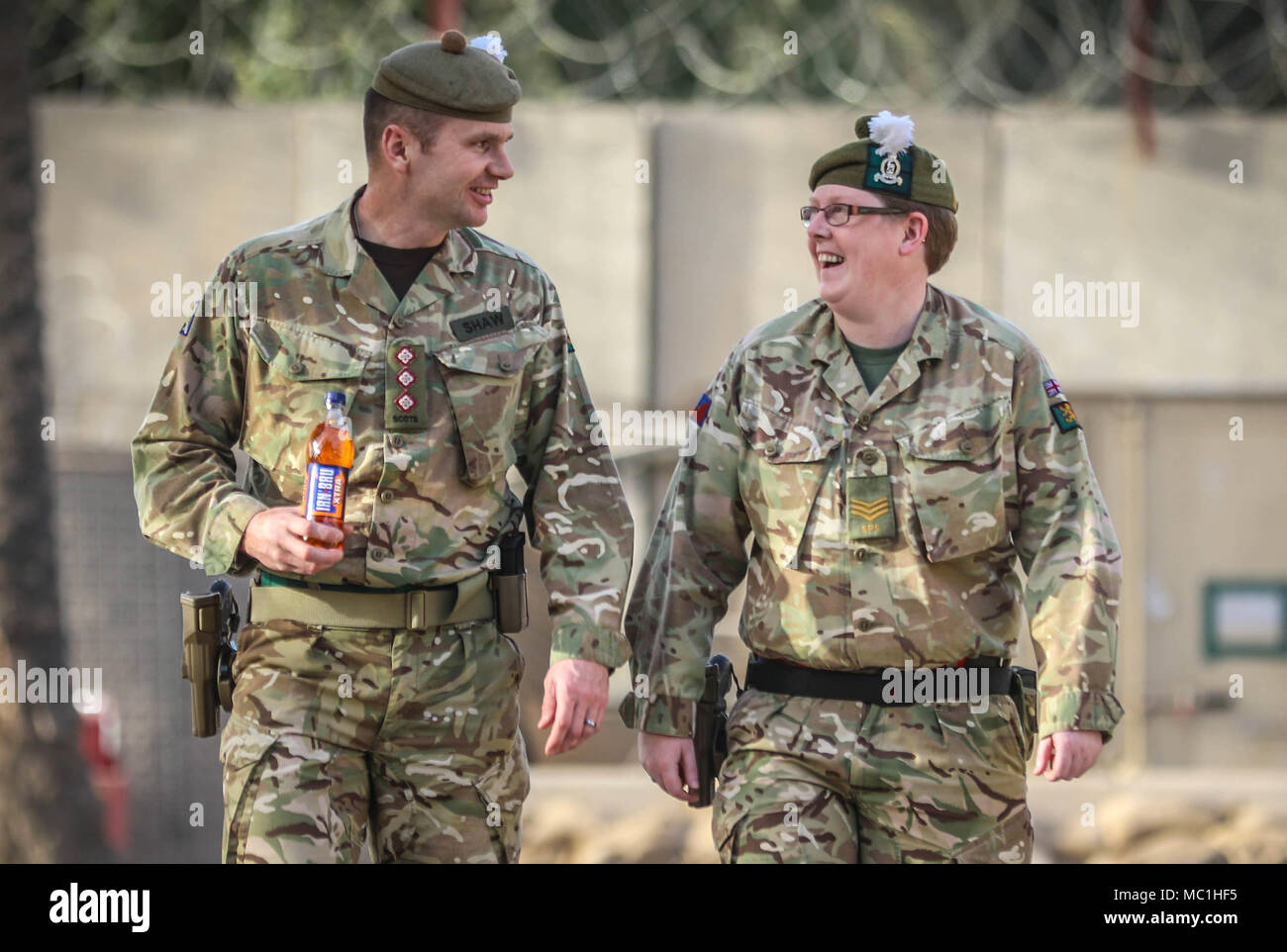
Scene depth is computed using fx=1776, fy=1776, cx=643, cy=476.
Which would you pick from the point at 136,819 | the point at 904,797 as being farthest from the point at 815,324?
the point at 136,819

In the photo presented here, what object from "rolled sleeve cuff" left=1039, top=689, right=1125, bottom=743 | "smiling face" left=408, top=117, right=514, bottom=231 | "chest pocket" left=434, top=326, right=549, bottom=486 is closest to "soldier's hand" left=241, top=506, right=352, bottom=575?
"chest pocket" left=434, top=326, right=549, bottom=486

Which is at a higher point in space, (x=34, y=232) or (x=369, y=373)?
(x=34, y=232)

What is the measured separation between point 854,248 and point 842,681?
819mm

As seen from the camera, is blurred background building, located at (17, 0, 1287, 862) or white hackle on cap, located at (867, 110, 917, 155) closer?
white hackle on cap, located at (867, 110, 917, 155)

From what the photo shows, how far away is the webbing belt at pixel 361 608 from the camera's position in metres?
3.20

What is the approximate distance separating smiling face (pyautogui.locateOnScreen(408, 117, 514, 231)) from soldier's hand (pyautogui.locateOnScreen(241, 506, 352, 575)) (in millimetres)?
629

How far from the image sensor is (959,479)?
131 inches

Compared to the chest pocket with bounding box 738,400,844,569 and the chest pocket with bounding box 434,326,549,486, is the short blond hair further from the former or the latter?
the chest pocket with bounding box 434,326,549,486

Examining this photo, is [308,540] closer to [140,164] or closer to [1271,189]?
[140,164]

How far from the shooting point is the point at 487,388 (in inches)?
130

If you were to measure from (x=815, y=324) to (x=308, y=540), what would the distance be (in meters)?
1.10

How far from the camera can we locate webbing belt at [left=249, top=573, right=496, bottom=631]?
3.20 m

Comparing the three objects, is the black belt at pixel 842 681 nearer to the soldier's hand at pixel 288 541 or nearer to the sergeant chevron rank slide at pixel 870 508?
the sergeant chevron rank slide at pixel 870 508

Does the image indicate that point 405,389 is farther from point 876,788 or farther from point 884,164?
point 876,788
